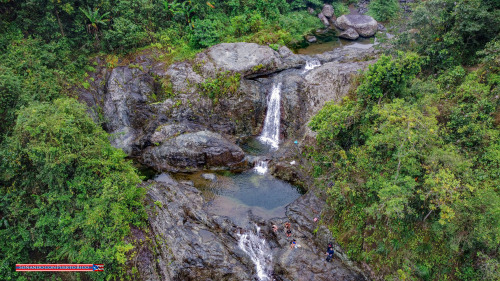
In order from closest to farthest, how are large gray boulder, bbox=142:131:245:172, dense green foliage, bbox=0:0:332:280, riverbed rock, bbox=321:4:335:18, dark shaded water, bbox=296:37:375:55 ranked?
dense green foliage, bbox=0:0:332:280, large gray boulder, bbox=142:131:245:172, dark shaded water, bbox=296:37:375:55, riverbed rock, bbox=321:4:335:18

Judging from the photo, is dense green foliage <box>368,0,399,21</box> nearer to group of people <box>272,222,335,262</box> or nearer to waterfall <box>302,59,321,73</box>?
waterfall <box>302,59,321,73</box>

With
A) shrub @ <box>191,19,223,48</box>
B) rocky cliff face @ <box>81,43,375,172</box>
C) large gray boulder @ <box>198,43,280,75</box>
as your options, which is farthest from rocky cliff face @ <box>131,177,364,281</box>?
shrub @ <box>191,19,223,48</box>

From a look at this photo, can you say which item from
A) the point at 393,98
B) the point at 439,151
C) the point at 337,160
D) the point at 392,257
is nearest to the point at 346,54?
the point at 393,98

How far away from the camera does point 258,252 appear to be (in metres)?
18.2

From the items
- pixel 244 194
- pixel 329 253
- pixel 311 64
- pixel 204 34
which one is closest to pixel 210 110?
pixel 204 34

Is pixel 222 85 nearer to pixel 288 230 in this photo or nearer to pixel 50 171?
pixel 288 230

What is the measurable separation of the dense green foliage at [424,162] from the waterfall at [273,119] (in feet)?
32.6

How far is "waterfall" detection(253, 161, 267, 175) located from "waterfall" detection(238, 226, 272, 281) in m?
6.53

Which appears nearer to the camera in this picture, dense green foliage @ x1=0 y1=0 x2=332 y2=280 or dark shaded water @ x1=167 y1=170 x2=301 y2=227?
dense green foliage @ x1=0 y1=0 x2=332 y2=280

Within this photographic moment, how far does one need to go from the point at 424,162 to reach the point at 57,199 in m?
20.4

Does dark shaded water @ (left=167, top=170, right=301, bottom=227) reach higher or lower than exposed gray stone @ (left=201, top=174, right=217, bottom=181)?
lower

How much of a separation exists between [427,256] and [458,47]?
15.3m

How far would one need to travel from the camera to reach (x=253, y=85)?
2908 centimetres

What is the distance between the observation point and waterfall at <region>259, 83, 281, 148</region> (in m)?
29.0
